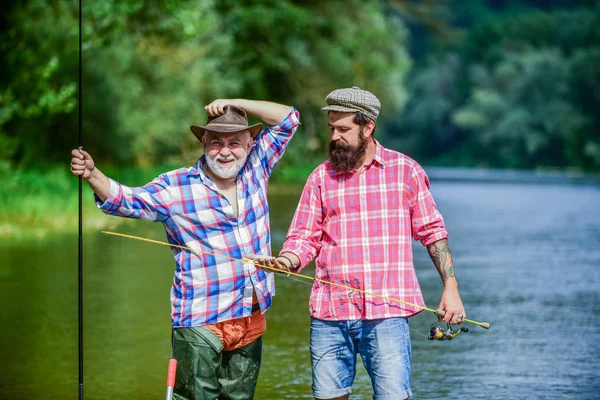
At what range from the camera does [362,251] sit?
599 centimetres

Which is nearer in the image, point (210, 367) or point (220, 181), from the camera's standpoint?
point (210, 367)

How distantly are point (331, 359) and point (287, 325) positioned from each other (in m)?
5.93

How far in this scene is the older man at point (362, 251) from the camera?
5.93 m

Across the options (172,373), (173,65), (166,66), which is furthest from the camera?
(173,65)

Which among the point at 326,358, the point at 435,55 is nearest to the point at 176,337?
the point at 326,358

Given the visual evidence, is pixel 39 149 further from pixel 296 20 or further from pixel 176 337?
pixel 176 337

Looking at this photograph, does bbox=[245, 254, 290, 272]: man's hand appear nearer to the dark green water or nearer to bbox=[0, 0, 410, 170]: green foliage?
the dark green water

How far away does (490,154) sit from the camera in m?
97.1

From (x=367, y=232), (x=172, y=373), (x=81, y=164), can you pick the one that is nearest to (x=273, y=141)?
(x=367, y=232)

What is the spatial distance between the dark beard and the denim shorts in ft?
2.31

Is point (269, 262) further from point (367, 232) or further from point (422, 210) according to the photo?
point (422, 210)

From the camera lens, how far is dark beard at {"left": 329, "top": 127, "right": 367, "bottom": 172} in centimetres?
602

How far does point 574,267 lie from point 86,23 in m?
12.0

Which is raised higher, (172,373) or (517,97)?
(517,97)
